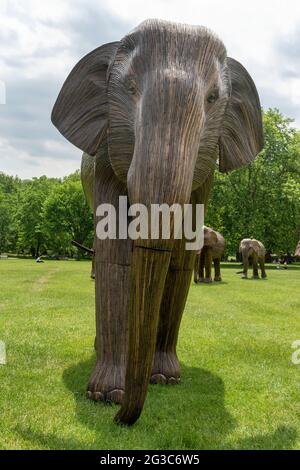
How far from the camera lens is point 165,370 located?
13.0 ft

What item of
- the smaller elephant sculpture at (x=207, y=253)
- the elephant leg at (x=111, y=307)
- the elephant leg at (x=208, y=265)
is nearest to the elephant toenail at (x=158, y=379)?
the elephant leg at (x=111, y=307)

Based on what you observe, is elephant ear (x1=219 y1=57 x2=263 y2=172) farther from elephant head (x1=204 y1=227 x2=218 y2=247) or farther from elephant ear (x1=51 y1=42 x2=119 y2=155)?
elephant head (x1=204 y1=227 x2=218 y2=247)

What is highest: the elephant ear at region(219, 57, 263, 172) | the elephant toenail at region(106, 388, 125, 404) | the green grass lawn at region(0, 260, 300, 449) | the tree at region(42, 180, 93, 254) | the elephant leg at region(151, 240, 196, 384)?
the tree at region(42, 180, 93, 254)

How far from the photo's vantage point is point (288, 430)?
3.04 meters

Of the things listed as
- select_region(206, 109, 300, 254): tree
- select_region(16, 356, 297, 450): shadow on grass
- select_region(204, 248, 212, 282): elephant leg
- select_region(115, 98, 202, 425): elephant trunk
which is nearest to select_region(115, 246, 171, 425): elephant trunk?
select_region(115, 98, 202, 425): elephant trunk

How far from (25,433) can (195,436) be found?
1.00 meters

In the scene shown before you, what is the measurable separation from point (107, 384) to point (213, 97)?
206 centimetres

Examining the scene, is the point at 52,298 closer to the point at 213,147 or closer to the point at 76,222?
the point at 213,147

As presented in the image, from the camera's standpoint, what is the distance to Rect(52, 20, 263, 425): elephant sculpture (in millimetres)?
2498

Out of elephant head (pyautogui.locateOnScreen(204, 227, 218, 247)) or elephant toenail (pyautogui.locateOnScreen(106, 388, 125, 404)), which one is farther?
elephant head (pyautogui.locateOnScreen(204, 227, 218, 247))

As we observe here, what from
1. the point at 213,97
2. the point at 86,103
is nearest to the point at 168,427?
the point at 213,97

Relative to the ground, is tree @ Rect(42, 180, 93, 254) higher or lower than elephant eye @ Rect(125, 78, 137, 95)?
higher

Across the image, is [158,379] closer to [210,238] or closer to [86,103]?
[86,103]
